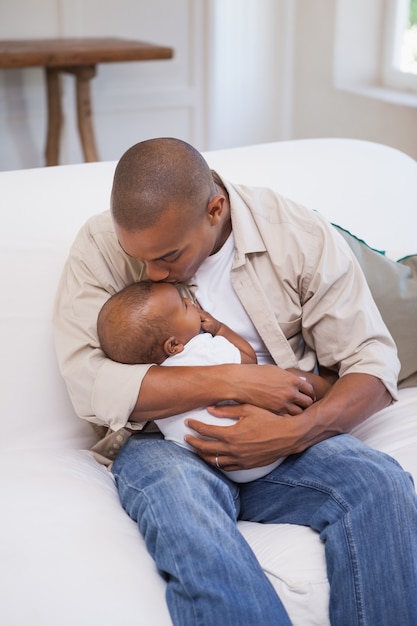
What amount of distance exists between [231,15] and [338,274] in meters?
3.29

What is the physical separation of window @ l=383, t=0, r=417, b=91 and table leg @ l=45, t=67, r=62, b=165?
1605 millimetres

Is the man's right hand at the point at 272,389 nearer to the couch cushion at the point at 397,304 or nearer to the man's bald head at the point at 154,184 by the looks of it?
the man's bald head at the point at 154,184

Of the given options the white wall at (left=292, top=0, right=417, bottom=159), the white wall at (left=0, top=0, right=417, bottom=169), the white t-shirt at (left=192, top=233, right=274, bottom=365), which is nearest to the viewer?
the white t-shirt at (left=192, top=233, right=274, bottom=365)

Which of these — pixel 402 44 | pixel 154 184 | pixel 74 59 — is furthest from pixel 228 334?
pixel 402 44

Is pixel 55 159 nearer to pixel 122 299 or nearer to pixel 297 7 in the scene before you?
pixel 297 7

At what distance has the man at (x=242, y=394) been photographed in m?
1.32

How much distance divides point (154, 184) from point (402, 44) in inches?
116

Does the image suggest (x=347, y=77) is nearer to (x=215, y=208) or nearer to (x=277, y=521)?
(x=215, y=208)

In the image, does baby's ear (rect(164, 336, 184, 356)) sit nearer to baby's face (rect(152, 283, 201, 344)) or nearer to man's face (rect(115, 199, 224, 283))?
baby's face (rect(152, 283, 201, 344))

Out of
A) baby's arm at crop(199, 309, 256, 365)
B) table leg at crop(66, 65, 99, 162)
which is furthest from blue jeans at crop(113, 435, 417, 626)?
table leg at crop(66, 65, 99, 162)

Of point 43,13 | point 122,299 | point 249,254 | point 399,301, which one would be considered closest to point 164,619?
point 122,299

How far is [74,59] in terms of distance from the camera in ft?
12.8

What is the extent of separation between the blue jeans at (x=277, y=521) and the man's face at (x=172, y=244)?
1.03 feet

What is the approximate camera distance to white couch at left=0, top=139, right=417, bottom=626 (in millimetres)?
1271
